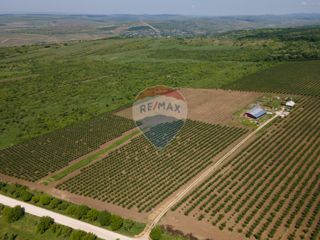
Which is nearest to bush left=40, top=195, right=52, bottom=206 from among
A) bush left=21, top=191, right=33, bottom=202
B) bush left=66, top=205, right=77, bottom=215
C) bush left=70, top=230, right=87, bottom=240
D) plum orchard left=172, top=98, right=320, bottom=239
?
bush left=21, top=191, right=33, bottom=202

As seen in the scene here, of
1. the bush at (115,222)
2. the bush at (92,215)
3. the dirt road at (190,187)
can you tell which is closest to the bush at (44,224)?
the bush at (92,215)

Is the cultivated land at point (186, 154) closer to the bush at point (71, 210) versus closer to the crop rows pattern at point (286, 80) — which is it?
the crop rows pattern at point (286, 80)

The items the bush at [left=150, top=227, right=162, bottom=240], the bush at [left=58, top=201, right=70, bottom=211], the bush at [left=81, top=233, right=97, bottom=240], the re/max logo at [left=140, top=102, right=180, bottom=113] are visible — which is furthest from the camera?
the re/max logo at [left=140, top=102, right=180, bottom=113]

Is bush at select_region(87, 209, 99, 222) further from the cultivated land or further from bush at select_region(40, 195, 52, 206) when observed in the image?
bush at select_region(40, 195, 52, 206)

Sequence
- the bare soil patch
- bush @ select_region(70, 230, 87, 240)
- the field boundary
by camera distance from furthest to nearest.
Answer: the bare soil patch
the field boundary
bush @ select_region(70, 230, 87, 240)

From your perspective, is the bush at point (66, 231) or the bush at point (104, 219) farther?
the bush at point (104, 219)
